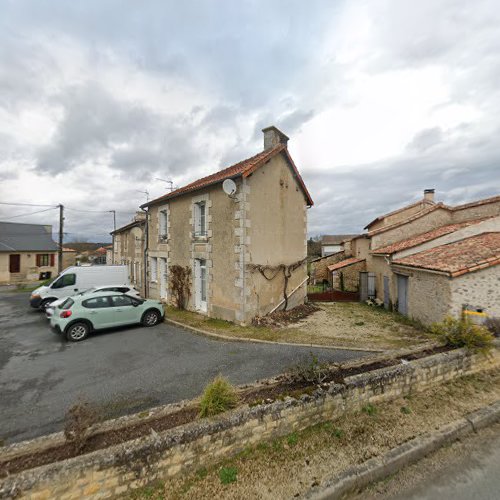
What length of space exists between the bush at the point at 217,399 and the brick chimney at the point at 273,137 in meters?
9.97

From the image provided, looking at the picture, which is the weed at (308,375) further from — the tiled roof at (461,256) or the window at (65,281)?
the window at (65,281)

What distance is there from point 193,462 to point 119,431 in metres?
1.08

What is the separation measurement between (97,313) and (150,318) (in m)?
1.80

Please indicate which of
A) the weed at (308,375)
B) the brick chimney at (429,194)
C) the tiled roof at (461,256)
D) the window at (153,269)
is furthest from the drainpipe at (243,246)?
the brick chimney at (429,194)

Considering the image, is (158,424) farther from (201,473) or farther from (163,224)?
(163,224)

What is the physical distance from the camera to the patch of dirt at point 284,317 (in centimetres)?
953

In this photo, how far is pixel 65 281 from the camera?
1326 cm

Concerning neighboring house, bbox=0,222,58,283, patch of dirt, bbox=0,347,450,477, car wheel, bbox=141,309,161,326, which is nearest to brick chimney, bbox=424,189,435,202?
patch of dirt, bbox=0,347,450,477

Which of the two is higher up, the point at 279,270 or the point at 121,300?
the point at 279,270

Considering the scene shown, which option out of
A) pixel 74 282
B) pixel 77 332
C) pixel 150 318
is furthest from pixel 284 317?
pixel 74 282

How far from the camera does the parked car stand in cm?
830

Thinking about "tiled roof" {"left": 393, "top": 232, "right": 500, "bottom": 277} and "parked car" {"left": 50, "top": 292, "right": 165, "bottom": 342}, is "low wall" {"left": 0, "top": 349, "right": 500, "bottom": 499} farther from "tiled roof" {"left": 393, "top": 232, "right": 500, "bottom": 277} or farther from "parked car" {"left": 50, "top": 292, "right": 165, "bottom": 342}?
"parked car" {"left": 50, "top": 292, "right": 165, "bottom": 342}

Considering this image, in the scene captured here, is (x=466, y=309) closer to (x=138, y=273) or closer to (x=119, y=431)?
(x=119, y=431)

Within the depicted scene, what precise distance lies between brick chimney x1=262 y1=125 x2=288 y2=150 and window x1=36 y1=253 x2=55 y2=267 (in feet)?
96.6
